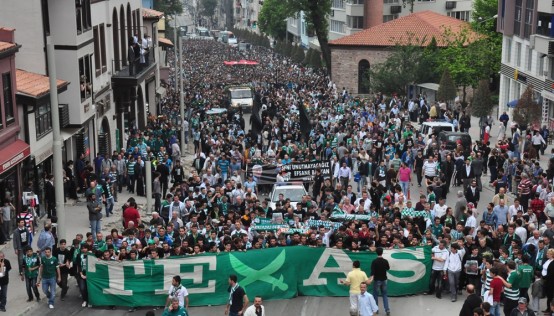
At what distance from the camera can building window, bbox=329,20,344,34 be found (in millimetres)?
99194

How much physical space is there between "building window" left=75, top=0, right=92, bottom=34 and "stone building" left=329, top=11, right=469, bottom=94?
41.8 metres

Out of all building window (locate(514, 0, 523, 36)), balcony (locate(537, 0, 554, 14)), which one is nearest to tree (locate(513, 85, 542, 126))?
balcony (locate(537, 0, 554, 14))

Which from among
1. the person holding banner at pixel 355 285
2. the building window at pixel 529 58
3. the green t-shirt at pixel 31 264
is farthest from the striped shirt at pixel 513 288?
the building window at pixel 529 58

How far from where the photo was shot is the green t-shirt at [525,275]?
1973 centimetres

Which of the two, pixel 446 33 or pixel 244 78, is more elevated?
pixel 446 33

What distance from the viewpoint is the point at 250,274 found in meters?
21.7

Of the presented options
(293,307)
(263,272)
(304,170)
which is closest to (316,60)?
(304,170)

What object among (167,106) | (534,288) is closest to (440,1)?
(167,106)

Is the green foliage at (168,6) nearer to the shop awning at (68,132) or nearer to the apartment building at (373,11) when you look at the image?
the apartment building at (373,11)

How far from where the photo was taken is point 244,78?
282 ft

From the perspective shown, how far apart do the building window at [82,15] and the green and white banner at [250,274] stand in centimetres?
1798

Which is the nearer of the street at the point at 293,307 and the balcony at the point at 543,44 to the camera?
the street at the point at 293,307

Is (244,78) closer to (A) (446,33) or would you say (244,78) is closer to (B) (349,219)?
(A) (446,33)

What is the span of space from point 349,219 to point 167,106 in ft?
129
